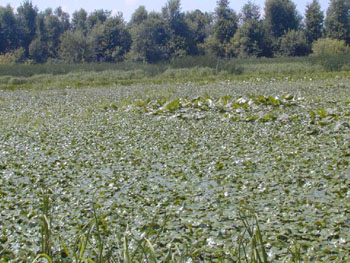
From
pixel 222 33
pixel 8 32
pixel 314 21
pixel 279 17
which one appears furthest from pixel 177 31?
pixel 8 32

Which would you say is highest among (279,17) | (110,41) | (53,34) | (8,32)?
(279,17)

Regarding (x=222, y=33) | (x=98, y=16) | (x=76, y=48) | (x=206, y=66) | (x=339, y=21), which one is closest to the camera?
(x=206, y=66)

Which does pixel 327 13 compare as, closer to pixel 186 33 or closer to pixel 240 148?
pixel 186 33

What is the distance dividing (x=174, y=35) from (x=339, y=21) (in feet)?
42.3

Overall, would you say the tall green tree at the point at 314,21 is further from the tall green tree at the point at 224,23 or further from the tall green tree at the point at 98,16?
the tall green tree at the point at 98,16

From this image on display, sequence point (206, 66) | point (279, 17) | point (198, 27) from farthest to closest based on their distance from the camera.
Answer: point (198, 27), point (279, 17), point (206, 66)

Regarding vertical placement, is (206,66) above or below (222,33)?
below

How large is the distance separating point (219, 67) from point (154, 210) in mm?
15095

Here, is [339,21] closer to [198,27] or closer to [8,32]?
[198,27]

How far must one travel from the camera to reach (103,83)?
567 inches

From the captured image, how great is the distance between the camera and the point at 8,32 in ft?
119

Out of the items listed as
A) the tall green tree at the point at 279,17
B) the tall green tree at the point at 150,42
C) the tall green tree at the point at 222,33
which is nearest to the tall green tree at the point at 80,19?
the tall green tree at the point at 150,42

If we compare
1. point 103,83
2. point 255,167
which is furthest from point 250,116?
point 103,83

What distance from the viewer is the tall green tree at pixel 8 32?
118 feet
